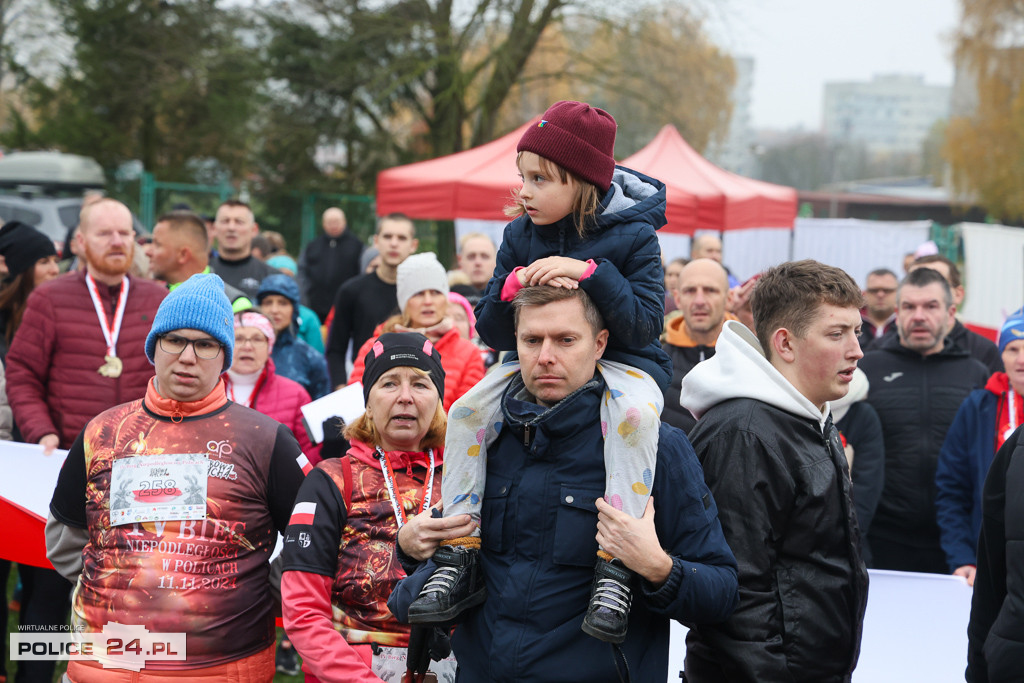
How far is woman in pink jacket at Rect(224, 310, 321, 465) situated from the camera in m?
5.06

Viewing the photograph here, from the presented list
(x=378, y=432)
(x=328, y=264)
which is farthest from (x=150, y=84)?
(x=378, y=432)

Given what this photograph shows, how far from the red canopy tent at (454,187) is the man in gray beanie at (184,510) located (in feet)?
24.2

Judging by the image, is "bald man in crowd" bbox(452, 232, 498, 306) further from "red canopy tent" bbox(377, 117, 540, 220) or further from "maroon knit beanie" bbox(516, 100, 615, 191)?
"maroon knit beanie" bbox(516, 100, 615, 191)

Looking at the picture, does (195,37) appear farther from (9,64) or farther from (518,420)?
(518,420)

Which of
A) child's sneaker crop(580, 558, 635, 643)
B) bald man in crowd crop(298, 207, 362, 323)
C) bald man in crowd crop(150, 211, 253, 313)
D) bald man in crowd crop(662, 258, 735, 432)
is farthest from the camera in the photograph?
bald man in crowd crop(298, 207, 362, 323)

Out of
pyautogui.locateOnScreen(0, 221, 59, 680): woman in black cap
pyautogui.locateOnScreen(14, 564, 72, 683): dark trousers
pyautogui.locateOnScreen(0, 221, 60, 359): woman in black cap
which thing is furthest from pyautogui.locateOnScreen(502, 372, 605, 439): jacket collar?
pyautogui.locateOnScreen(0, 221, 60, 359): woman in black cap

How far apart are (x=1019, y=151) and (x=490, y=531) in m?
36.1

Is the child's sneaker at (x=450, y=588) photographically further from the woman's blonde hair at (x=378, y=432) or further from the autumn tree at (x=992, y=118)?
the autumn tree at (x=992, y=118)

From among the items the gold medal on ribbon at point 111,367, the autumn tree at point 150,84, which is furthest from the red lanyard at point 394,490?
the autumn tree at point 150,84

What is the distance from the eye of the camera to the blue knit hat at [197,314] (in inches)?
133

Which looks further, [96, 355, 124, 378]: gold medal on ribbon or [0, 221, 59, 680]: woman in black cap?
[0, 221, 59, 680]: woman in black cap

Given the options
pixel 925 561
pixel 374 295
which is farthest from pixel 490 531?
pixel 374 295

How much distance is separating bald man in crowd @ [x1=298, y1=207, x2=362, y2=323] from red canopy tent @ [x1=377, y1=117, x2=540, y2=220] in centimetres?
104

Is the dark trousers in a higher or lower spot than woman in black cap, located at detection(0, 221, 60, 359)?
lower
